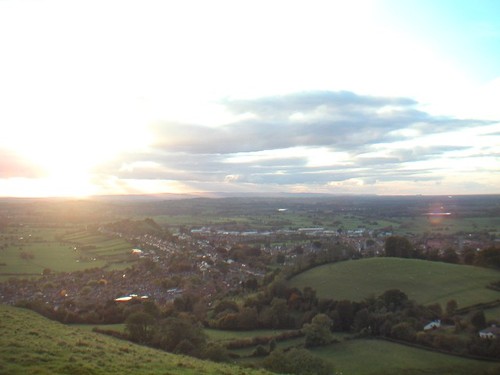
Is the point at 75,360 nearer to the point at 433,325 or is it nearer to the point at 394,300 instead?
the point at 433,325

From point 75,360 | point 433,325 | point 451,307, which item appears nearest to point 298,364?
point 75,360

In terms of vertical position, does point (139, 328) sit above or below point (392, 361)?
above

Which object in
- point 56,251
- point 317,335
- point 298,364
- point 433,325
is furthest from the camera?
point 56,251

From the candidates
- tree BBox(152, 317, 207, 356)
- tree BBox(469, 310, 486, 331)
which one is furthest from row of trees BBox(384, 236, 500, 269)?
tree BBox(152, 317, 207, 356)

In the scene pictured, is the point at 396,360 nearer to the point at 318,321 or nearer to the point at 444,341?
the point at 444,341

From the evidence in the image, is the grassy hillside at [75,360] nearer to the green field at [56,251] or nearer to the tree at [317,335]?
the tree at [317,335]

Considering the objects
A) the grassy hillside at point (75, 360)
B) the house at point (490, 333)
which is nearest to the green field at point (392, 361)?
the house at point (490, 333)
